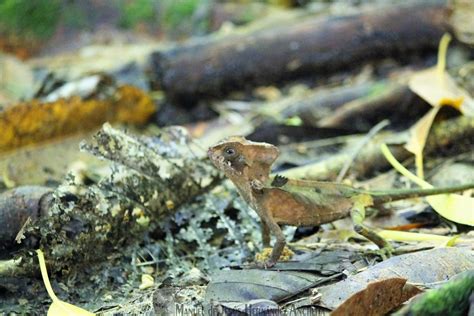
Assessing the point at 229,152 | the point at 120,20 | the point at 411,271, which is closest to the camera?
the point at 411,271

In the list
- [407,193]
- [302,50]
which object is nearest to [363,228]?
[407,193]

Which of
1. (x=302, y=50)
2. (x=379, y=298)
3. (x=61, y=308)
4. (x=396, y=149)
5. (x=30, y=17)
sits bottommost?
(x=30, y=17)

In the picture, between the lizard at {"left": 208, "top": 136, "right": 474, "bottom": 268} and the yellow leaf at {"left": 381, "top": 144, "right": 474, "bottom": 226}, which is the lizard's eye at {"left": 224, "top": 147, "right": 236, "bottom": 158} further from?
the yellow leaf at {"left": 381, "top": 144, "right": 474, "bottom": 226}

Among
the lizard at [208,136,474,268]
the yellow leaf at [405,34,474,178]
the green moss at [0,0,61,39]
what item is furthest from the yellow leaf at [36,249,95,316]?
the green moss at [0,0,61,39]

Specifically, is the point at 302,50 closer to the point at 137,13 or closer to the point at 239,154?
the point at 137,13

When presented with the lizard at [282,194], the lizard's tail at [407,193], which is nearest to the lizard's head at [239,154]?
the lizard at [282,194]

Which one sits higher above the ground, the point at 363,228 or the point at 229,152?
the point at 229,152

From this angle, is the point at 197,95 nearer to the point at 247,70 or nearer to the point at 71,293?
the point at 247,70
